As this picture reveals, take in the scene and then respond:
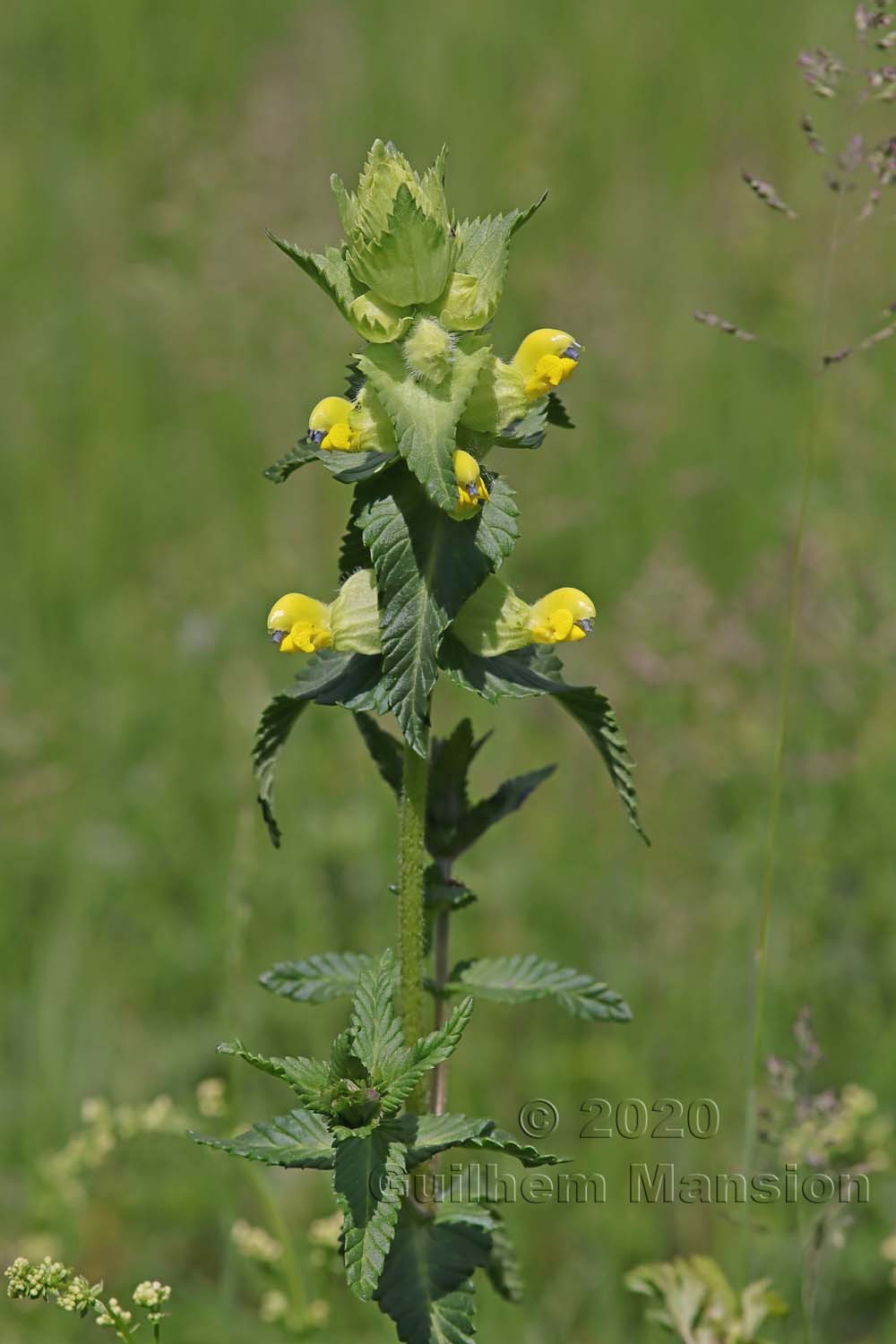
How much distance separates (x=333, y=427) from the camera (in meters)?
1.46

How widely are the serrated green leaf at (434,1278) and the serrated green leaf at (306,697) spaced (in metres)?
0.49

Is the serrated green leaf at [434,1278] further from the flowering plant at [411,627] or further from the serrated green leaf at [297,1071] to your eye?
the serrated green leaf at [297,1071]

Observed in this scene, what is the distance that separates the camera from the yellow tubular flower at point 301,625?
154 centimetres

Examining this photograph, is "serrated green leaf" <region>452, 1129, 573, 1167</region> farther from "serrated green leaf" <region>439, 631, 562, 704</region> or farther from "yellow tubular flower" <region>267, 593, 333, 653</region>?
"yellow tubular flower" <region>267, 593, 333, 653</region>

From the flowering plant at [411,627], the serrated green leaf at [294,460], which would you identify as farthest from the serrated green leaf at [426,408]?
the serrated green leaf at [294,460]

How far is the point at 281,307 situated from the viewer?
4977 millimetres

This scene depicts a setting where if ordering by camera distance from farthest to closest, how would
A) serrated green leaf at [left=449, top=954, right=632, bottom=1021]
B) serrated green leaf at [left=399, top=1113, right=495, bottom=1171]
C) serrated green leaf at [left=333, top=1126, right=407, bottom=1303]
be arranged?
serrated green leaf at [left=449, top=954, right=632, bottom=1021] < serrated green leaf at [left=399, top=1113, right=495, bottom=1171] < serrated green leaf at [left=333, top=1126, right=407, bottom=1303]

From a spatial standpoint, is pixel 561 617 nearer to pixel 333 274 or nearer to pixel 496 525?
pixel 496 525

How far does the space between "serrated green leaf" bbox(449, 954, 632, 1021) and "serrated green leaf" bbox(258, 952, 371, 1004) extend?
130 mm

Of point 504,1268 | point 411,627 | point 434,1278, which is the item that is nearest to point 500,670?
point 411,627

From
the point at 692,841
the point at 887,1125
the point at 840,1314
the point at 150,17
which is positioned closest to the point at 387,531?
the point at 887,1125

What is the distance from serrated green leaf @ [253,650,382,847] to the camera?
151 cm

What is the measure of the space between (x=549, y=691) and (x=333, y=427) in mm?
379

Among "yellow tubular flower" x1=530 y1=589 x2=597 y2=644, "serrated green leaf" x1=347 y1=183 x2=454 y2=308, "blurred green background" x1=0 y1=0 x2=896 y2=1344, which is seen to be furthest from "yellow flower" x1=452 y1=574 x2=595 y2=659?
"blurred green background" x1=0 y1=0 x2=896 y2=1344
